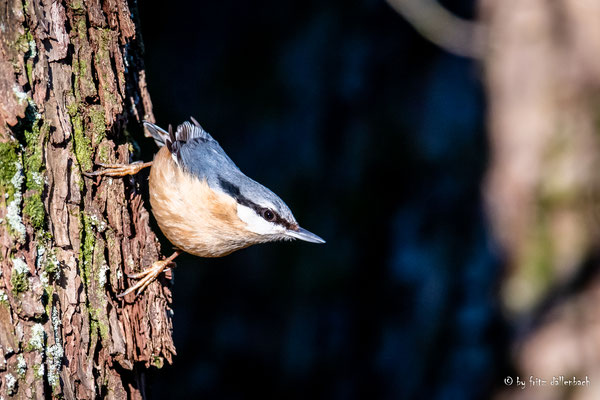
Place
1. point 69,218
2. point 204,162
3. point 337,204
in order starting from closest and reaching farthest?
1. point 69,218
2. point 204,162
3. point 337,204

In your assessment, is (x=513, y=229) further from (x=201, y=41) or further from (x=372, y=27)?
(x=201, y=41)

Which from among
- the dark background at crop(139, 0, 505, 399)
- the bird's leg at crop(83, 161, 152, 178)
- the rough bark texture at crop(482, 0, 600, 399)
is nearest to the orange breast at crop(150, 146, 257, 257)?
the bird's leg at crop(83, 161, 152, 178)

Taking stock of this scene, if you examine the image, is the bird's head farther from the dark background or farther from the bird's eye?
the dark background

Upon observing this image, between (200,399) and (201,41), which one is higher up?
(201,41)

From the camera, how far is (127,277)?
2369 millimetres

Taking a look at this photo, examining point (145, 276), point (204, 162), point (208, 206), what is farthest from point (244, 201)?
point (145, 276)

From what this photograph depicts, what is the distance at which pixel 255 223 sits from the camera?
3.06 m

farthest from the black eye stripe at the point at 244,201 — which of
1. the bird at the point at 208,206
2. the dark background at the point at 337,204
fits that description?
the dark background at the point at 337,204

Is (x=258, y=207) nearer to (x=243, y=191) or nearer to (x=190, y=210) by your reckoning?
(x=243, y=191)

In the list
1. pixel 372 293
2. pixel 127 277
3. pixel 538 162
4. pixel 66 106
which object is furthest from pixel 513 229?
pixel 66 106

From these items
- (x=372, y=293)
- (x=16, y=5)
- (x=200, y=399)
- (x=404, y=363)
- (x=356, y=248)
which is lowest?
(x=200, y=399)

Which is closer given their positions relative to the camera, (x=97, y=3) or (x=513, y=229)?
(x=97, y=3)

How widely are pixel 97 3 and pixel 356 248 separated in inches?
135

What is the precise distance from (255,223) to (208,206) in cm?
25
